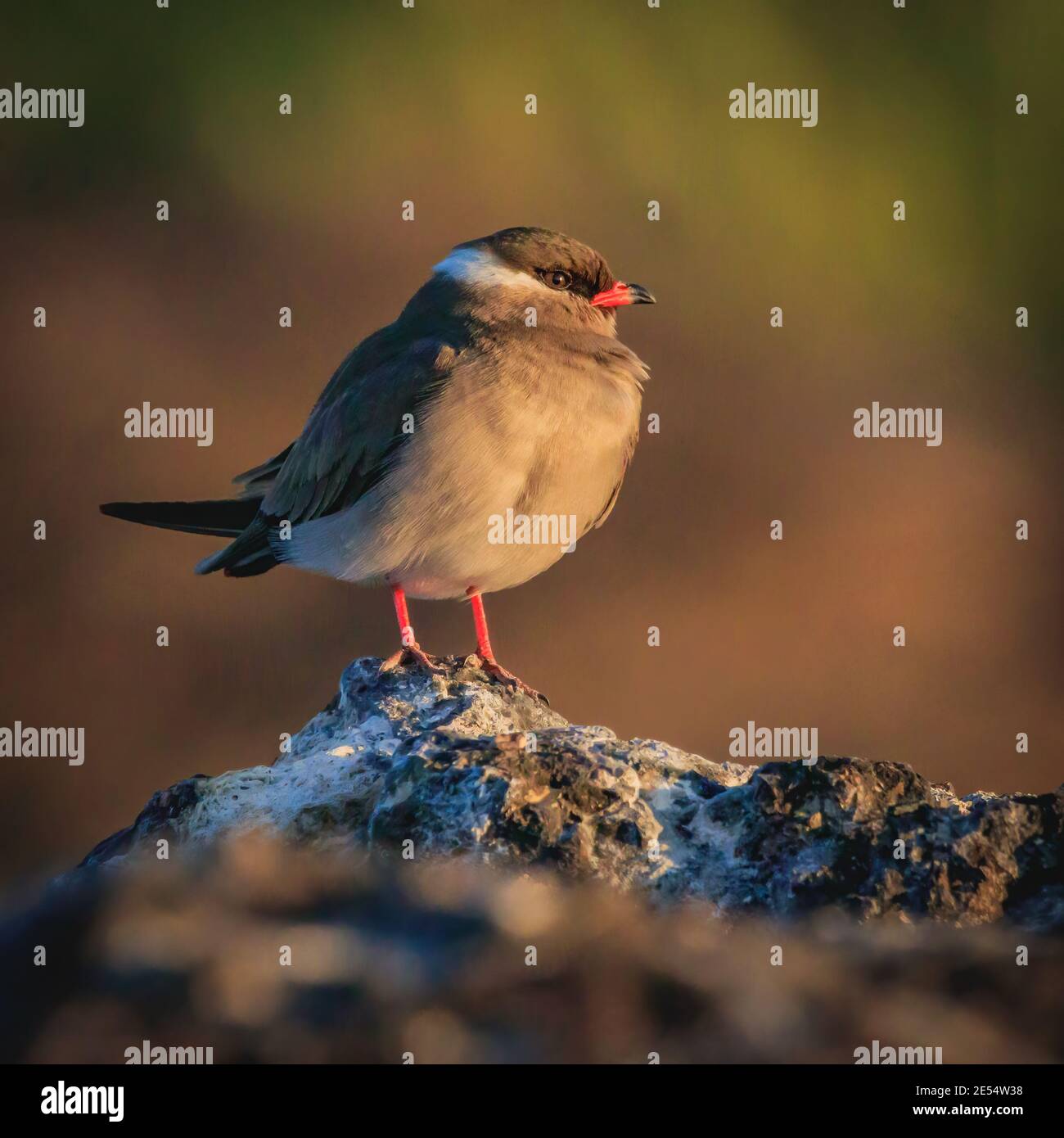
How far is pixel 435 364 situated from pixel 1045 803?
2884mm

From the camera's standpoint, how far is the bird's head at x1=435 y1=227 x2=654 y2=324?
19.0 ft

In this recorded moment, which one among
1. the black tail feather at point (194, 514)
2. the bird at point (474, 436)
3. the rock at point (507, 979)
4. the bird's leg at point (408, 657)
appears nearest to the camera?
the rock at point (507, 979)

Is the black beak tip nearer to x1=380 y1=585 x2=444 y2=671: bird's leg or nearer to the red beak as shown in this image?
the red beak

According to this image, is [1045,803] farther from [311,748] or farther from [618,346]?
[618,346]

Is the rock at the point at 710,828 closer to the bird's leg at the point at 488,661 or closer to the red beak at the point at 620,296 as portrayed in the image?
the bird's leg at the point at 488,661

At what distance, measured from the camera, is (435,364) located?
5.55 metres

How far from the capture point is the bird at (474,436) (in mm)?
5449

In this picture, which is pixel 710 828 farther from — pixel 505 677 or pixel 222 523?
pixel 222 523

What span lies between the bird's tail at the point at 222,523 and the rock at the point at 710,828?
7.40 feet

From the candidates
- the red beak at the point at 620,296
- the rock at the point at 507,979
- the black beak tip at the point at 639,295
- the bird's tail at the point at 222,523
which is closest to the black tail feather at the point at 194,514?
the bird's tail at the point at 222,523

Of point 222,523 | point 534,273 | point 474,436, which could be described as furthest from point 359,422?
point 222,523

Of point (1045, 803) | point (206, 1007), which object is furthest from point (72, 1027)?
point (1045, 803)

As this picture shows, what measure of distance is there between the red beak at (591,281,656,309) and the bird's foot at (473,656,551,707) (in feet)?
5.35

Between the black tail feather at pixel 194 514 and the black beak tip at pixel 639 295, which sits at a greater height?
the black beak tip at pixel 639 295
